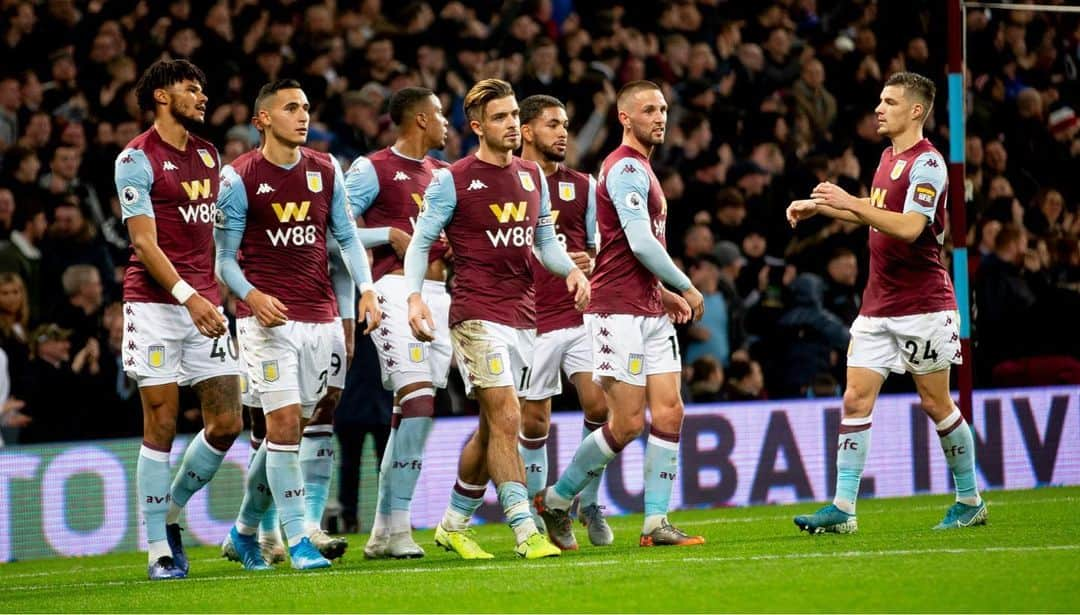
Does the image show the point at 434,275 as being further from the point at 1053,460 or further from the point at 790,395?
the point at 1053,460

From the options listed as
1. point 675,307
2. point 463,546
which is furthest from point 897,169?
point 463,546

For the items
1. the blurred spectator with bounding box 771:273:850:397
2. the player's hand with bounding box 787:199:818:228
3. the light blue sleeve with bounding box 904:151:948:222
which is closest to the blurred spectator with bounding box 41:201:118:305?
the blurred spectator with bounding box 771:273:850:397

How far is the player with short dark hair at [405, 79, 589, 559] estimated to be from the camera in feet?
29.0

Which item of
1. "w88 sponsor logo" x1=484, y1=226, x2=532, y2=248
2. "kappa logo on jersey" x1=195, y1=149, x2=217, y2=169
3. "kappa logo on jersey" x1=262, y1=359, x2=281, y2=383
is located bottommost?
"kappa logo on jersey" x1=262, y1=359, x2=281, y2=383

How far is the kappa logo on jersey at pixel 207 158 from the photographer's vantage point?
920 cm

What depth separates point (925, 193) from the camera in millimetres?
9531

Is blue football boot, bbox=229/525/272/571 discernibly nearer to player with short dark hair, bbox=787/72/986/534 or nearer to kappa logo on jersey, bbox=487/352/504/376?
kappa logo on jersey, bbox=487/352/504/376

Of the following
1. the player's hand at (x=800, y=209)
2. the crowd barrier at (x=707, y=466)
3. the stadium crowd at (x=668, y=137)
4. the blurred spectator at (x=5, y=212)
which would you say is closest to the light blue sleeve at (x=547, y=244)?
the player's hand at (x=800, y=209)

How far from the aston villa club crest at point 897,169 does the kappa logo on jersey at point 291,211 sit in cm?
342

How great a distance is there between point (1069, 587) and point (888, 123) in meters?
3.75

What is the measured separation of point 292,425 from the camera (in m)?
Result: 8.89

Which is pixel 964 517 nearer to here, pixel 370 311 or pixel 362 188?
pixel 370 311

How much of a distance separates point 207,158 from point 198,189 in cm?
22

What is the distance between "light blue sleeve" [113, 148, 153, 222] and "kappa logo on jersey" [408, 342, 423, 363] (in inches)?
71.4
